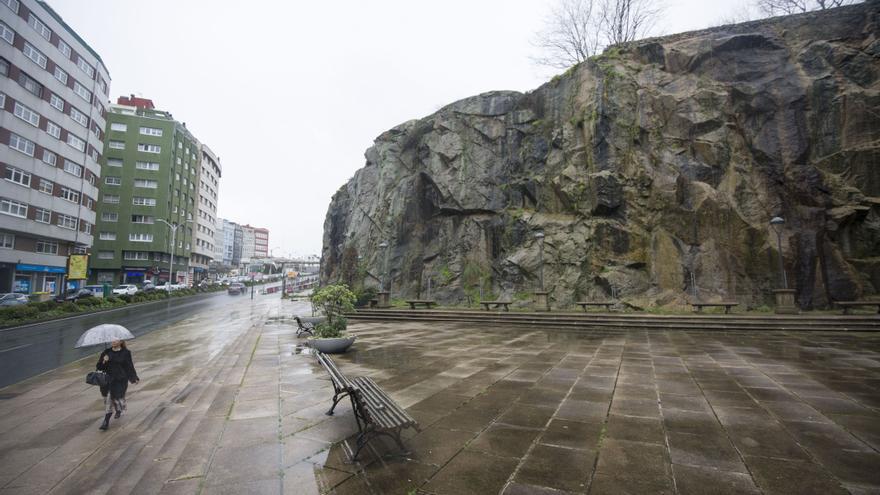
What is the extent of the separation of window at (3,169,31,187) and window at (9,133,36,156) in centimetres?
187

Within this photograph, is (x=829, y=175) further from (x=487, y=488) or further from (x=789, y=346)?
(x=487, y=488)

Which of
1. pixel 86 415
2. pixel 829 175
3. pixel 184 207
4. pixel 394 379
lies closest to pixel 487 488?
pixel 394 379

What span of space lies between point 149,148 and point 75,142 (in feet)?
52.7

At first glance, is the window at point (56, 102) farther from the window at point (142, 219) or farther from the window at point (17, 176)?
the window at point (142, 219)

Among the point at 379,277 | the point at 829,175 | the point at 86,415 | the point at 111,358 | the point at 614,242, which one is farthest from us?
the point at 379,277

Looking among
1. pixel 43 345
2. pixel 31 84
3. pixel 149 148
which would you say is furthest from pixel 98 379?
pixel 149 148

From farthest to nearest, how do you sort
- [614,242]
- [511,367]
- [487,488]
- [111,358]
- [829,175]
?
[614,242], [829,175], [511,367], [111,358], [487,488]

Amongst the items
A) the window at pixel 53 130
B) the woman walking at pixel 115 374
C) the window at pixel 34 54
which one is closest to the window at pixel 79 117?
the window at pixel 53 130

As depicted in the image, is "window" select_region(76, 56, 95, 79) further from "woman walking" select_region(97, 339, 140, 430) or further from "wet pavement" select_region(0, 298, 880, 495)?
"woman walking" select_region(97, 339, 140, 430)

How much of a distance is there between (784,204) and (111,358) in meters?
29.1

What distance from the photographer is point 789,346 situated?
10.5 meters

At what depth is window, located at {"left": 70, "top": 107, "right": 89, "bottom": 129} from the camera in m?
41.1

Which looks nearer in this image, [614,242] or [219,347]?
[219,347]

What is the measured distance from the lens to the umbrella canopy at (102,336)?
507cm
